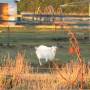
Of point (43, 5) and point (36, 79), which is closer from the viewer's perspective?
point (36, 79)

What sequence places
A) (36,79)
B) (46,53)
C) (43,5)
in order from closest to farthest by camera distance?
1. (36,79)
2. (46,53)
3. (43,5)

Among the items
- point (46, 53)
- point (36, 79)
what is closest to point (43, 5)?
point (46, 53)

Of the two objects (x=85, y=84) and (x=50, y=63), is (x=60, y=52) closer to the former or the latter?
(x=50, y=63)

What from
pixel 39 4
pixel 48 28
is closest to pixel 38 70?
pixel 48 28

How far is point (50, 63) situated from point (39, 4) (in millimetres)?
70574

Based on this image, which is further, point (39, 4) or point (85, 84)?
point (39, 4)

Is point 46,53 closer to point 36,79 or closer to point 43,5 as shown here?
point 36,79

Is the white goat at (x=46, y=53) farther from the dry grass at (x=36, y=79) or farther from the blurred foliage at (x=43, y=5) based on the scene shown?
the blurred foliage at (x=43, y=5)

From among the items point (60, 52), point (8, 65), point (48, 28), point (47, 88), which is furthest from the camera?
point (48, 28)

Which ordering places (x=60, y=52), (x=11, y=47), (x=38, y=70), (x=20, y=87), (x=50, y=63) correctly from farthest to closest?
(x=11, y=47)
(x=60, y=52)
(x=50, y=63)
(x=38, y=70)
(x=20, y=87)

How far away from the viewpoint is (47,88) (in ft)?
36.3

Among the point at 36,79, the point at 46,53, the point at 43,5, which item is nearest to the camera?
the point at 36,79

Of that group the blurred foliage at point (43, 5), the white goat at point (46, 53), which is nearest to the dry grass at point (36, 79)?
the white goat at point (46, 53)

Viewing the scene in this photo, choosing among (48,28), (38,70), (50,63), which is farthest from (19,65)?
(48,28)
